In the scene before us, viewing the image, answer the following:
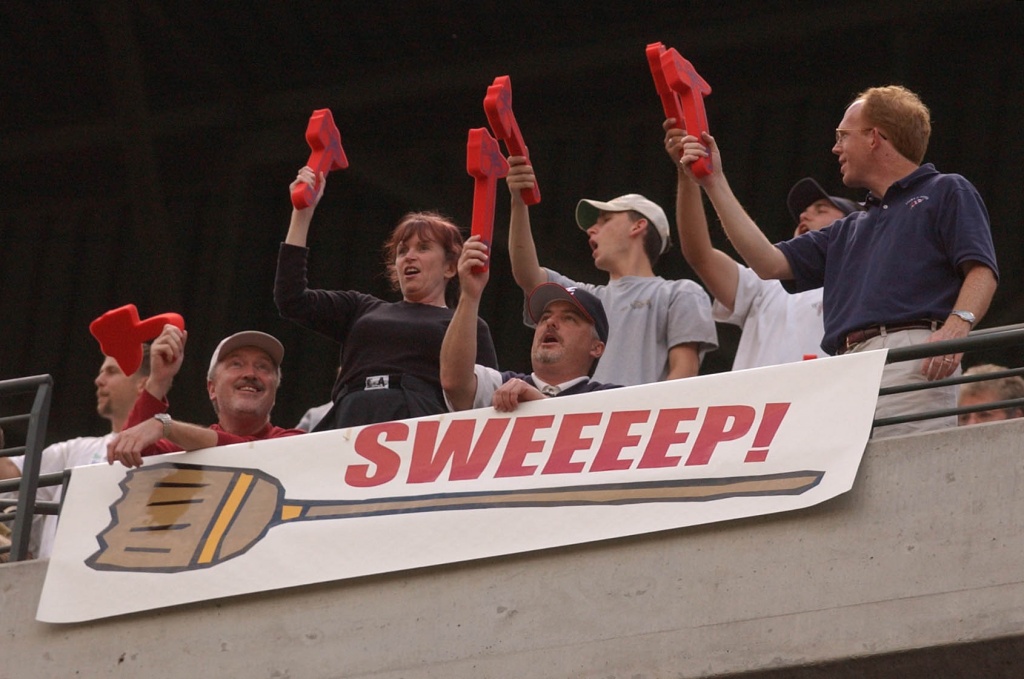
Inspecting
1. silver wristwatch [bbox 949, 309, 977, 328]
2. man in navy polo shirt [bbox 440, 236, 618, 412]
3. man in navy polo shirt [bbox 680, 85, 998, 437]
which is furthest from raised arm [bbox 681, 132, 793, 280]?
silver wristwatch [bbox 949, 309, 977, 328]

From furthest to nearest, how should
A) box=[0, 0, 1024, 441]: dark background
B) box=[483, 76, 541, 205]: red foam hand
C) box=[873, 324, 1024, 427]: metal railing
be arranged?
box=[0, 0, 1024, 441]: dark background < box=[483, 76, 541, 205]: red foam hand < box=[873, 324, 1024, 427]: metal railing

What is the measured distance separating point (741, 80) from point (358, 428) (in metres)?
6.78

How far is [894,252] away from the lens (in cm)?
478

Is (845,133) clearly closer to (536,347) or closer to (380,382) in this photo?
(536,347)

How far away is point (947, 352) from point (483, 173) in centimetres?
165

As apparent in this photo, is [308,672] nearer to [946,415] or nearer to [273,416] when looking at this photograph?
[946,415]

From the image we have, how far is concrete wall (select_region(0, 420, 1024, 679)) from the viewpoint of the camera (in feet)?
14.1

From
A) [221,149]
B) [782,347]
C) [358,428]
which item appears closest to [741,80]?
[221,149]

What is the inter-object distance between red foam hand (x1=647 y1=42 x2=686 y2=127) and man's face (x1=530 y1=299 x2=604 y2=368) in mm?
729

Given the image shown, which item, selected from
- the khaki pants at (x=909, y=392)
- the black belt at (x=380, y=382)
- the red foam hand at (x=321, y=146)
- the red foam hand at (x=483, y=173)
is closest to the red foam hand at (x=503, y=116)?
the red foam hand at (x=483, y=173)

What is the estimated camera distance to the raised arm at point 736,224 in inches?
200

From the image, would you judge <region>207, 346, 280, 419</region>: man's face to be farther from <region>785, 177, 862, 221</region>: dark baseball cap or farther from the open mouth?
<region>785, 177, 862, 221</region>: dark baseball cap

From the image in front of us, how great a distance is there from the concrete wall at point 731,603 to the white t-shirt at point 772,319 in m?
1.21

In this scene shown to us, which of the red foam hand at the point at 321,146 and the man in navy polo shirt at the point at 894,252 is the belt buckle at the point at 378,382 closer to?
the red foam hand at the point at 321,146
